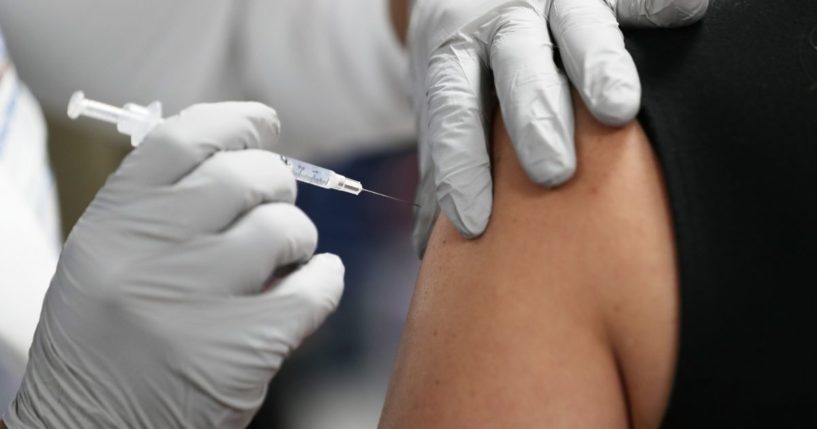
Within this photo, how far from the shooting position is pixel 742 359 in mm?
742

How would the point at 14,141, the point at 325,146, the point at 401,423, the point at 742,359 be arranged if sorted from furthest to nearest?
the point at 325,146 < the point at 14,141 < the point at 401,423 < the point at 742,359

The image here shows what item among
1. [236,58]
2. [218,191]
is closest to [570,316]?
[218,191]

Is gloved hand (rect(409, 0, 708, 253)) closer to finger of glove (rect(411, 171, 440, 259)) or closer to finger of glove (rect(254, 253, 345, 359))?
finger of glove (rect(411, 171, 440, 259))

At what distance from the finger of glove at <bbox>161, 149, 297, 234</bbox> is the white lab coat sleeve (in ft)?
3.02

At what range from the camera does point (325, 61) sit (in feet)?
6.07

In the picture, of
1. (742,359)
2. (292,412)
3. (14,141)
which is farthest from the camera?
(292,412)

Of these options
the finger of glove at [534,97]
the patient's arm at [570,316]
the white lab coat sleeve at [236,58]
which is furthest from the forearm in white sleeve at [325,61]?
the patient's arm at [570,316]

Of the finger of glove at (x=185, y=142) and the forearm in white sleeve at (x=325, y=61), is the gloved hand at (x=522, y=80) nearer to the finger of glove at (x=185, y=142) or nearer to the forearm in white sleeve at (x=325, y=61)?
the finger of glove at (x=185, y=142)

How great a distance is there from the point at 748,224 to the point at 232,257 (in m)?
0.54

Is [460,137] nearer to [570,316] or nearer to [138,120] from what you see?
[570,316]

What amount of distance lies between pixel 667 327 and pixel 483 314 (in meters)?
0.19

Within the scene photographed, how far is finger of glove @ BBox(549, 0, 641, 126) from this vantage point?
2.72 ft

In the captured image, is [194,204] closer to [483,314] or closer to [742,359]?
[483,314]

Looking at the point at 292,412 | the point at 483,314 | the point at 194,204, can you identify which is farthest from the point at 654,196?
the point at 292,412
